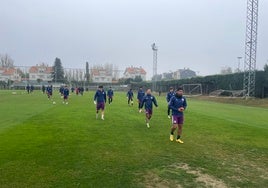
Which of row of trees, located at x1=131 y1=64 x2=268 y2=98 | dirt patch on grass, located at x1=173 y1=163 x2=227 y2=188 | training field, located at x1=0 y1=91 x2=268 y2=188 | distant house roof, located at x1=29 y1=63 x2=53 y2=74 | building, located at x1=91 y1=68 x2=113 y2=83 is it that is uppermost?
distant house roof, located at x1=29 y1=63 x2=53 y2=74

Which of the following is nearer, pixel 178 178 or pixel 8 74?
pixel 178 178

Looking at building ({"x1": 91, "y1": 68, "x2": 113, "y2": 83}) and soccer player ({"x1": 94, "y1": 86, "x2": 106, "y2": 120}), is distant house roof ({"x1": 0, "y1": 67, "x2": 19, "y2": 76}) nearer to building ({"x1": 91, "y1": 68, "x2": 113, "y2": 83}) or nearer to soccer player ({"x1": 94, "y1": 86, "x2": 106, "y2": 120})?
building ({"x1": 91, "y1": 68, "x2": 113, "y2": 83})

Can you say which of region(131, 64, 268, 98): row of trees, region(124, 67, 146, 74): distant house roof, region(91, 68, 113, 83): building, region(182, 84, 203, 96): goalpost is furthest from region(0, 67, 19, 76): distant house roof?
region(182, 84, 203, 96): goalpost

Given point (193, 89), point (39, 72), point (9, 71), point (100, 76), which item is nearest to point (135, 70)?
point (100, 76)

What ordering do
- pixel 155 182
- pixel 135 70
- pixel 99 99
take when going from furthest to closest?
pixel 135 70, pixel 99 99, pixel 155 182

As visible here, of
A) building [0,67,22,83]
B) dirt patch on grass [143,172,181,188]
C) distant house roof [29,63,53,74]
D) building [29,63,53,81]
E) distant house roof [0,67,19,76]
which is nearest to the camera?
dirt patch on grass [143,172,181,188]

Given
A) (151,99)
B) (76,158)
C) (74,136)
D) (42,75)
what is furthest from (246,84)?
(42,75)

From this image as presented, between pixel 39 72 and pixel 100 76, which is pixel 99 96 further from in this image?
pixel 39 72

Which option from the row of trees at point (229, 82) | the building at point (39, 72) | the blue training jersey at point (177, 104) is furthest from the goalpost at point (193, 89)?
the building at point (39, 72)

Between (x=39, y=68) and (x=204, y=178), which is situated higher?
(x=39, y=68)

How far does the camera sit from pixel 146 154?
10.9m

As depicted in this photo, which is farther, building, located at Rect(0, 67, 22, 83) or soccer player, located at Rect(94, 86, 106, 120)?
building, located at Rect(0, 67, 22, 83)

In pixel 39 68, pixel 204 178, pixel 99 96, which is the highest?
pixel 39 68

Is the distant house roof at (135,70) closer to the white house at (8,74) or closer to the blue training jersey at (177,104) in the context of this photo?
the white house at (8,74)
